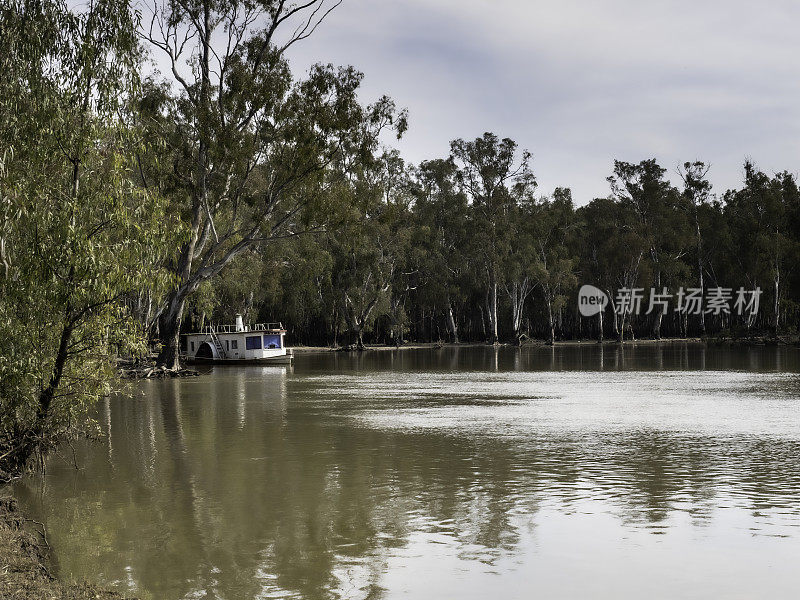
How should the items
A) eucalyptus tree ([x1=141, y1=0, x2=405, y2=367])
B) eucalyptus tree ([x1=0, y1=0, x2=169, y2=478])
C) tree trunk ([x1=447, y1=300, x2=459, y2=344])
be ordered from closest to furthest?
eucalyptus tree ([x1=0, y1=0, x2=169, y2=478])
eucalyptus tree ([x1=141, y1=0, x2=405, y2=367])
tree trunk ([x1=447, y1=300, x2=459, y2=344])

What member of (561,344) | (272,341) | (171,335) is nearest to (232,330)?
(272,341)

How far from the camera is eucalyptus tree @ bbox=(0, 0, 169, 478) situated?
11.7 m

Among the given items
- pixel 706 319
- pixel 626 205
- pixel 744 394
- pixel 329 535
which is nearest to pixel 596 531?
pixel 329 535

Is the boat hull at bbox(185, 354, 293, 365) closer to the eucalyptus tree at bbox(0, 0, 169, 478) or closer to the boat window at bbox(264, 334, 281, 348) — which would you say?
the boat window at bbox(264, 334, 281, 348)

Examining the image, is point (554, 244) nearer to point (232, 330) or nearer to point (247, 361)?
point (232, 330)

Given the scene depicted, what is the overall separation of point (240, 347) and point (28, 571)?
44.5m

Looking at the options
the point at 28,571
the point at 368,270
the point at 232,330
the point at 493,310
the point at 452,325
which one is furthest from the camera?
the point at 452,325

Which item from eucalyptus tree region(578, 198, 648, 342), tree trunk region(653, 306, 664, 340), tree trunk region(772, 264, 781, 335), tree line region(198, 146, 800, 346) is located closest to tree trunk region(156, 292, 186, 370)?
tree line region(198, 146, 800, 346)

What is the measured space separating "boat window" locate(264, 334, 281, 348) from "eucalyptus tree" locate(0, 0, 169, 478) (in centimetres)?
3896

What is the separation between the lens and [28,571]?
8.02 meters

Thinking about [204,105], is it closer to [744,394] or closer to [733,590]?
[744,394]

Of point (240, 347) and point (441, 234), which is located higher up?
point (441, 234)

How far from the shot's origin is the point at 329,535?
9.89m

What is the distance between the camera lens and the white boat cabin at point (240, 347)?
51.8 m
